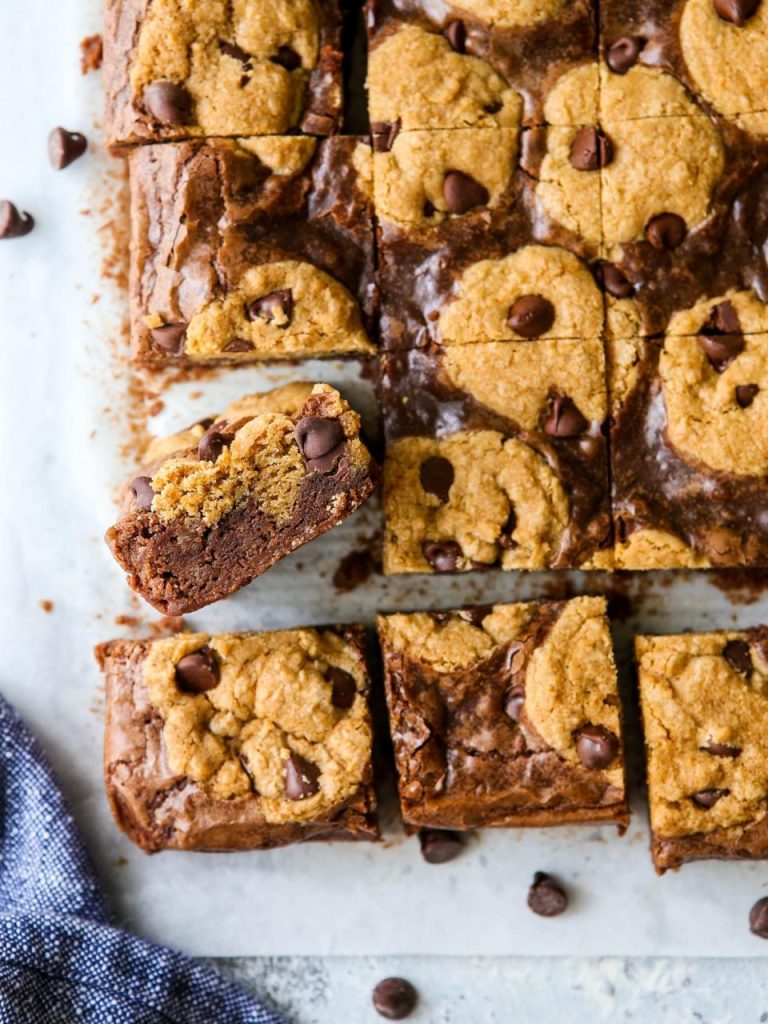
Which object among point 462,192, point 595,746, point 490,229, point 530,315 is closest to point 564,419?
point 530,315

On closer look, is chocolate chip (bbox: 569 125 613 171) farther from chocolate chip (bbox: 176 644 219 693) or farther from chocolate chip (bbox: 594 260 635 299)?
chocolate chip (bbox: 176 644 219 693)

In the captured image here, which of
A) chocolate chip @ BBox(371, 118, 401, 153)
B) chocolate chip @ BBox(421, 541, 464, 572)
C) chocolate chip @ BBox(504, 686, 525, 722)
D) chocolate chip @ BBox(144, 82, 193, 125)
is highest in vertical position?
chocolate chip @ BBox(144, 82, 193, 125)

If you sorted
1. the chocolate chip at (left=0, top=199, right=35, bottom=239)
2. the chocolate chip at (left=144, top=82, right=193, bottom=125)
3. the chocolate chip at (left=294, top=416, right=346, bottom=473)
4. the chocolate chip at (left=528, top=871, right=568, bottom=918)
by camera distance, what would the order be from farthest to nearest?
the chocolate chip at (left=0, top=199, right=35, bottom=239)
the chocolate chip at (left=528, top=871, right=568, bottom=918)
the chocolate chip at (left=144, top=82, right=193, bottom=125)
the chocolate chip at (left=294, top=416, right=346, bottom=473)

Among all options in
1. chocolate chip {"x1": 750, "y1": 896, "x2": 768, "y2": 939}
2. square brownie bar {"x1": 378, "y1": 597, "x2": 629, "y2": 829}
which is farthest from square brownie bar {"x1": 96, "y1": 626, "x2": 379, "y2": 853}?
chocolate chip {"x1": 750, "y1": 896, "x2": 768, "y2": 939}

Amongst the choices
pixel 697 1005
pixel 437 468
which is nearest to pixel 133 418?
pixel 437 468

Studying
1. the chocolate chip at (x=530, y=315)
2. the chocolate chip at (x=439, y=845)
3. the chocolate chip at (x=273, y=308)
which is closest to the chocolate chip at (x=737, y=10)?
the chocolate chip at (x=530, y=315)

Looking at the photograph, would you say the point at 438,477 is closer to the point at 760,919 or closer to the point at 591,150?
the point at 591,150

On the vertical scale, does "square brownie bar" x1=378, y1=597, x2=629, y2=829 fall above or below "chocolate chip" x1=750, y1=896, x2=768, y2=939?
above
